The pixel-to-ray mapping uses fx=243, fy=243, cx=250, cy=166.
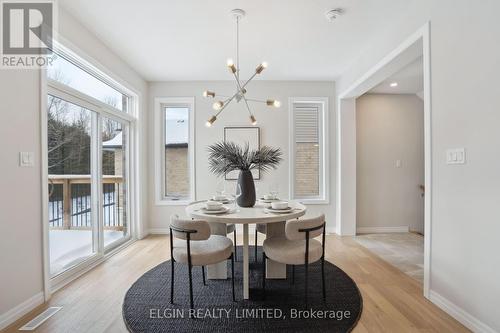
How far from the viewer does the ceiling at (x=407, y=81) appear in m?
3.42

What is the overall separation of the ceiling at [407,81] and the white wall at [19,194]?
430 centimetres

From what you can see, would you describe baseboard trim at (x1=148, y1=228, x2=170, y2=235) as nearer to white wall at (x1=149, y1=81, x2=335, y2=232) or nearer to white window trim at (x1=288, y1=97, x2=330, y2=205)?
white wall at (x1=149, y1=81, x2=335, y2=232)

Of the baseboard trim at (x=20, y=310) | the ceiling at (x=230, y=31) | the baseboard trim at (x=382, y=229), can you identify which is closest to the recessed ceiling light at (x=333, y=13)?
the ceiling at (x=230, y=31)

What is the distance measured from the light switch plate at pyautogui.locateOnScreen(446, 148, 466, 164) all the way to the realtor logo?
11.5 feet

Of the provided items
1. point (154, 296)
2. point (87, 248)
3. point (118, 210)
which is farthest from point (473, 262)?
point (118, 210)

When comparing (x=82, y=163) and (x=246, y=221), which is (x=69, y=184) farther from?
(x=246, y=221)

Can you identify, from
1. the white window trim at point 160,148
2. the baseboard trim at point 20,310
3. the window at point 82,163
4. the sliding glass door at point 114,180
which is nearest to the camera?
the baseboard trim at point 20,310

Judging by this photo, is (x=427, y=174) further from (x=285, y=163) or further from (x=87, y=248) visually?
(x=87, y=248)

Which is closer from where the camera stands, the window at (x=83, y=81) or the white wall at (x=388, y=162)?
the window at (x=83, y=81)

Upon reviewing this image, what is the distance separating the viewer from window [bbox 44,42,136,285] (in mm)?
2458

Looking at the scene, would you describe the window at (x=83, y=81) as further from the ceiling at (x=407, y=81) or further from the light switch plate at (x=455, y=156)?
the ceiling at (x=407, y=81)

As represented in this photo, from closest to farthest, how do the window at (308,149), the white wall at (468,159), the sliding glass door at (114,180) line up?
the white wall at (468,159), the sliding glass door at (114,180), the window at (308,149)

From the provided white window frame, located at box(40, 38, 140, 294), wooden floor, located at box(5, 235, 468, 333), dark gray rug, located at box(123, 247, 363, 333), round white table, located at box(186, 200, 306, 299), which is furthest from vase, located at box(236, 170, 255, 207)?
white window frame, located at box(40, 38, 140, 294)

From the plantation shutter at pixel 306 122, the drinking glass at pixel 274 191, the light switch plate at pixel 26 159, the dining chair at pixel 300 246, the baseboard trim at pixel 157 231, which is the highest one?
the plantation shutter at pixel 306 122
